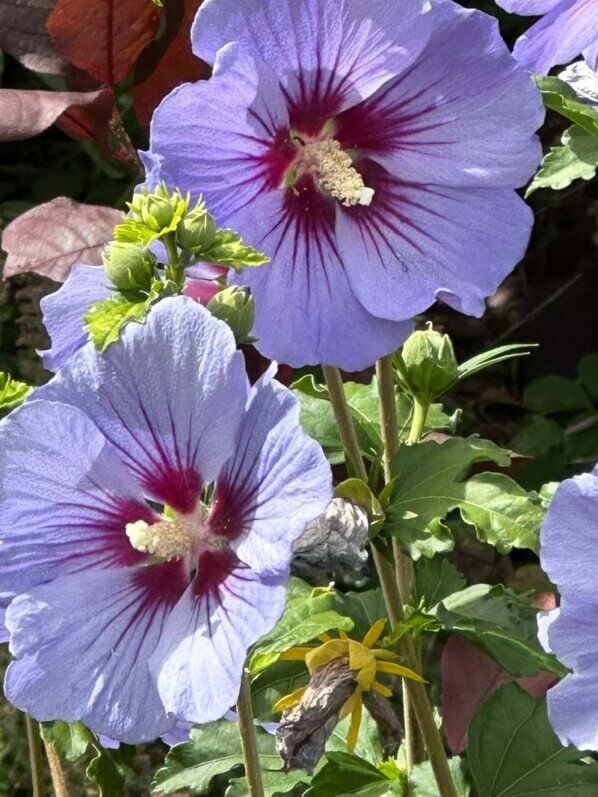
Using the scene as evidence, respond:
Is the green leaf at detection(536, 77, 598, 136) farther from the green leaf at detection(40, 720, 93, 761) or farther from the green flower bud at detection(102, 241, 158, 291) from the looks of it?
the green leaf at detection(40, 720, 93, 761)

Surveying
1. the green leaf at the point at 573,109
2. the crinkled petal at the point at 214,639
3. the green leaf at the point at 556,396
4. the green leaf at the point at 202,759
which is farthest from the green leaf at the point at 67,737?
the green leaf at the point at 556,396

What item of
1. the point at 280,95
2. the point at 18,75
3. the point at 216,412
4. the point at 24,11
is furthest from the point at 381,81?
the point at 18,75

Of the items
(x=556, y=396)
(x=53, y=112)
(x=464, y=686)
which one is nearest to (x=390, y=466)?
(x=464, y=686)

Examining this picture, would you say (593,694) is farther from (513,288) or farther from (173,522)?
(513,288)

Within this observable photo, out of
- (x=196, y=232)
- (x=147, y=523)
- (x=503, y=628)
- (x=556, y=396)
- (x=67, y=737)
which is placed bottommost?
(x=556, y=396)

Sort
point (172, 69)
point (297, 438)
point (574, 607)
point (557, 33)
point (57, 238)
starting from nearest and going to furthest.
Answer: point (297, 438)
point (574, 607)
point (557, 33)
point (57, 238)
point (172, 69)

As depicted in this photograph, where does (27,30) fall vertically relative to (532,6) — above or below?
below

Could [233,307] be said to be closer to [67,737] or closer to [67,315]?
[67,315]
